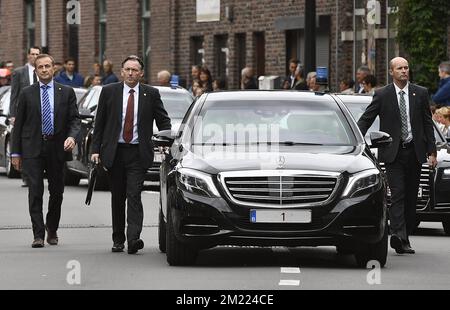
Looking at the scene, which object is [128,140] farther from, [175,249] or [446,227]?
[446,227]

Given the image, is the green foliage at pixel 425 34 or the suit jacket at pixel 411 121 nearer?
the suit jacket at pixel 411 121

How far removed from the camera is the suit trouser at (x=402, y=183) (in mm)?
15766

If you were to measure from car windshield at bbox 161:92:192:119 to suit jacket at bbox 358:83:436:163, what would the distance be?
401 inches

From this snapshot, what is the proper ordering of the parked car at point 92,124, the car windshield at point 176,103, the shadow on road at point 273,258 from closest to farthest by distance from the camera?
the shadow on road at point 273,258
the parked car at point 92,124
the car windshield at point 176,103

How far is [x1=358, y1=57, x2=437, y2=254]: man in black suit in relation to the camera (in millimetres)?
15781

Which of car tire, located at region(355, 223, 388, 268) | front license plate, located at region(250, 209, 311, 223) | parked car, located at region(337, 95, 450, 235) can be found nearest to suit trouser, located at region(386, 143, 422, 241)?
car tire, located at region(355, 223, 388, 268)

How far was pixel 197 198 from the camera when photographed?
13.5m

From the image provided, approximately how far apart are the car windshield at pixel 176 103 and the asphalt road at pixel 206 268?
25.4 ft

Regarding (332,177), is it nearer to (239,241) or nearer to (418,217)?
Result: (239,241)

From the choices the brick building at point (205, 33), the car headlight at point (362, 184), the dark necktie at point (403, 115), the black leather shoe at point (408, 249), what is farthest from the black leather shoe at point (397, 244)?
the brick building at point (205, 33)

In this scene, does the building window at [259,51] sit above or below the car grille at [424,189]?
above

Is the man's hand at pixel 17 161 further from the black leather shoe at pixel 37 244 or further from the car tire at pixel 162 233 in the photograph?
the car tire at pixel 162 233

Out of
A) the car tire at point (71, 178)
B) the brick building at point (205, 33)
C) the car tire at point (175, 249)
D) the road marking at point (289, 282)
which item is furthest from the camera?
the brick building at point (205, 33)

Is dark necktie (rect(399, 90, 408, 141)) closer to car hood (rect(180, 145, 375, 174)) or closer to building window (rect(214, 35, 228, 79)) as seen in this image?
car hood (rect(180, 145, 375, 174))
